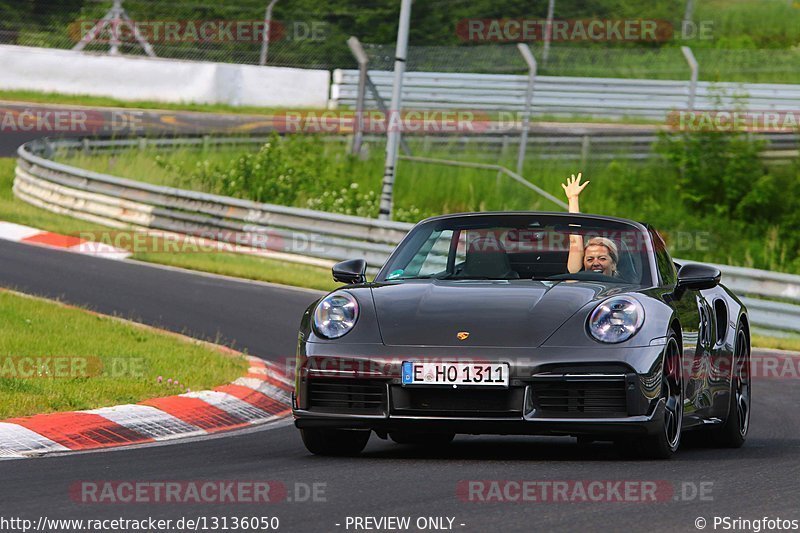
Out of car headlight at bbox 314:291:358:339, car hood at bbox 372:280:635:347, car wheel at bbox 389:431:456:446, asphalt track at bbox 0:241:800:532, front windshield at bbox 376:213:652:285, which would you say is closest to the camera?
asphalt track at bbox 0:241:800:532

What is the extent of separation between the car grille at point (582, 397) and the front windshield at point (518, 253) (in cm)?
106

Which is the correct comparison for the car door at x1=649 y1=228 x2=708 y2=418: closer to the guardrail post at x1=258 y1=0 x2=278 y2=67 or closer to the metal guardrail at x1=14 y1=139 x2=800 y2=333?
the metal guardrail at x1=14 y1=139 x2=800 y2=333

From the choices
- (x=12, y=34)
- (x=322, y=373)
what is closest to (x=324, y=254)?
(x=322, y=373)

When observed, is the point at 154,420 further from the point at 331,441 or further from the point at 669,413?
the point at 669,413

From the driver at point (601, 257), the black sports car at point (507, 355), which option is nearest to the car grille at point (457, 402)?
the black sports car at point (507, 355)

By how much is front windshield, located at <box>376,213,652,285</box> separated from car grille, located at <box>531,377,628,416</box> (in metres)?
1.06

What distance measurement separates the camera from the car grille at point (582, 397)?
6828mm

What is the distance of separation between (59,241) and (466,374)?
13418 mm

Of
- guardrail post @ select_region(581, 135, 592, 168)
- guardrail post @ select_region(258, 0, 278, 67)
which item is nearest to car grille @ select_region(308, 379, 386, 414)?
guardrail post @ select_region(581, 135, 592, 168)

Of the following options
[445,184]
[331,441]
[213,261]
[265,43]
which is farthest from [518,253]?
[265,43]

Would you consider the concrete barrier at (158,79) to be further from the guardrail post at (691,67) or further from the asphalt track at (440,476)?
the asphalt track at (440,476)

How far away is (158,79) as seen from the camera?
1411 inches

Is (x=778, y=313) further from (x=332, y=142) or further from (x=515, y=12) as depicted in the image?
(x=515, y=12)

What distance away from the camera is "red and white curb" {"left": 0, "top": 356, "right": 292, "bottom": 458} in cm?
762
